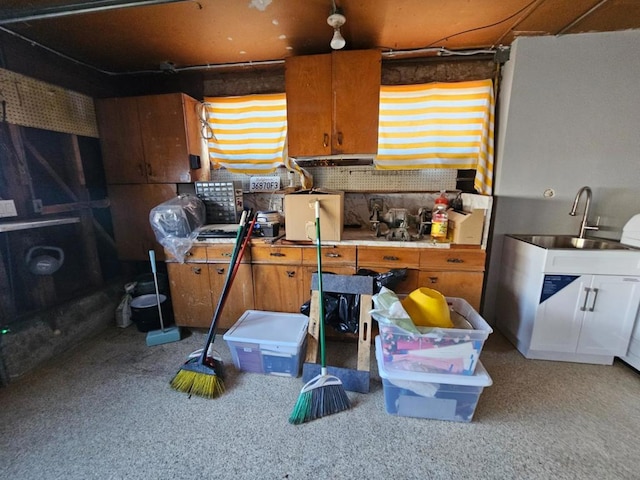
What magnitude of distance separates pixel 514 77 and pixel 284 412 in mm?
2884

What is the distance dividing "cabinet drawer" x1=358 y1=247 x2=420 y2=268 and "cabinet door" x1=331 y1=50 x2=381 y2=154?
A: 31.0 inches

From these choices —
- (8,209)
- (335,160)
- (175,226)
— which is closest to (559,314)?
(335,160)

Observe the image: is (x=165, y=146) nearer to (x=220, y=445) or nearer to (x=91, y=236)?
(x=91, y=236)

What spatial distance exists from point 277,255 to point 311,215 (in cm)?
42

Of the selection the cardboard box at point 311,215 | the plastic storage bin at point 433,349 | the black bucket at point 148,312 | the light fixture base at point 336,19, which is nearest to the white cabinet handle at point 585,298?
the plastic storage bin at point 433,349

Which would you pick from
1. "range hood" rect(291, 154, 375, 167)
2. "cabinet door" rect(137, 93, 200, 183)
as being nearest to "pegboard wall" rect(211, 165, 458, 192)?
"range hood" rect(291, 154, 375, 167)

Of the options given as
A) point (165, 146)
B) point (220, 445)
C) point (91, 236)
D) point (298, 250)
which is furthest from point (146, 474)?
point (165, 146)

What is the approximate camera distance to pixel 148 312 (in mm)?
2338

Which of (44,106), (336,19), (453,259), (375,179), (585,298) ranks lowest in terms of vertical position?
(585,298)

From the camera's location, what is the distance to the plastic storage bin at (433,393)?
1.42 metres

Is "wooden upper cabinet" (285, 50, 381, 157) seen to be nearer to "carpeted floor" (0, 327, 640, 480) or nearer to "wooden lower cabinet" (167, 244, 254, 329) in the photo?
"wooden lower cabinet" (167, 244, 254, 329)

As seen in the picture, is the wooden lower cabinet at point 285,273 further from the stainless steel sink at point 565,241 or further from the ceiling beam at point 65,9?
the ceiling beam at point 65,9

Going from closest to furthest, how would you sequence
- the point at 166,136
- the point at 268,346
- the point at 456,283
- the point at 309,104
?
the point at 268,346
the point at 456,283
the point at 309,104
the point at 166,136

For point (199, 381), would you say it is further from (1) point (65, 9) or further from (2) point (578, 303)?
(2) point (578, 303)
